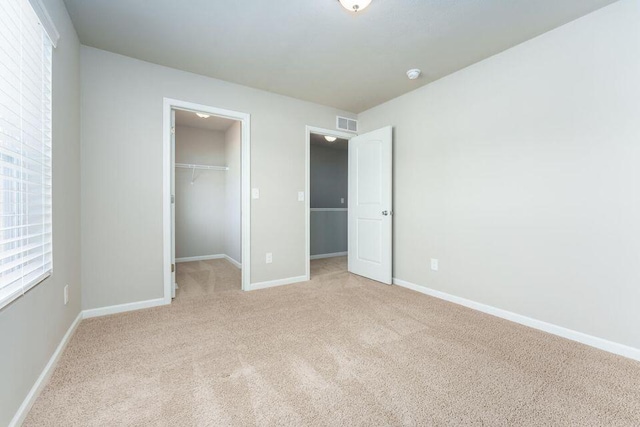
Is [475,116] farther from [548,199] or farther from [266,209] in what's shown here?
[266,209]

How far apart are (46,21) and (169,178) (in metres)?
1.43

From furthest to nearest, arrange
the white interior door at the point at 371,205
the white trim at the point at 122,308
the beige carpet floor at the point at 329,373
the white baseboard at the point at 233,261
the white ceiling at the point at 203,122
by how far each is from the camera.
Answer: the white baseboard at the point at 233,261, the white ceiling at the point at 203,122, the white interior door at the point at 371,205, the white trim at the point at 122,308, the beige carpet floor at the point at 329,373

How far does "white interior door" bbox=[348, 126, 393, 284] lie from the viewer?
11.5 ft

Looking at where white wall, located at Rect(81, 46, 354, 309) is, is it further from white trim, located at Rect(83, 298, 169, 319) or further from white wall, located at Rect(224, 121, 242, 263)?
white wall, located at Rect(224, 121, 242, 263)

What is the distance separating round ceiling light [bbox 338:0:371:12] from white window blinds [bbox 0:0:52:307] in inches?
66.8

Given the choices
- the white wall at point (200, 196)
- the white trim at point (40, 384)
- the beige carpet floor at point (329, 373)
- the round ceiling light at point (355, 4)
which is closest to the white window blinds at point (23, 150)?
the white trim at point (40, 384)

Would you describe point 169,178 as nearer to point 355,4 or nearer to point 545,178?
point 355,4

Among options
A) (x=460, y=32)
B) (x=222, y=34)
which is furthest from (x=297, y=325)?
(x=460, y=32)

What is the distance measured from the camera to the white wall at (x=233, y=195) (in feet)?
14.4

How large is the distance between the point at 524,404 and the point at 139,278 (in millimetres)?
3071

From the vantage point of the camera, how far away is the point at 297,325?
2332mm

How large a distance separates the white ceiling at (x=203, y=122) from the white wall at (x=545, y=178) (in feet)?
9.91

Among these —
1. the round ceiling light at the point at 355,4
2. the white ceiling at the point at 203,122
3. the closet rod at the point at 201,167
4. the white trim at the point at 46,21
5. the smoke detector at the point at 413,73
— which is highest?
the white ceiling at the point at 203,122

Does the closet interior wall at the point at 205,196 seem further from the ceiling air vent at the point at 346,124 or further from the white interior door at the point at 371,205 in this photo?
the white interior door at the point at 371,205
